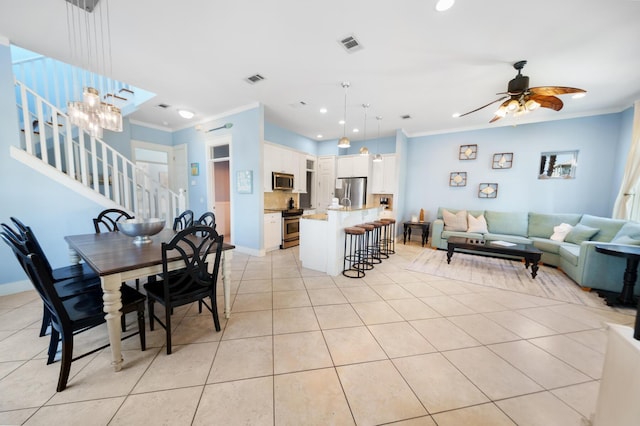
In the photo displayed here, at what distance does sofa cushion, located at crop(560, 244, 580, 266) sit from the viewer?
3.38 metres

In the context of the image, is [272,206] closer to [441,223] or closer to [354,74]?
[354,74]

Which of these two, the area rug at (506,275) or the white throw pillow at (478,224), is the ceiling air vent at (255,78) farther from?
the white throw pillow at (478,224)

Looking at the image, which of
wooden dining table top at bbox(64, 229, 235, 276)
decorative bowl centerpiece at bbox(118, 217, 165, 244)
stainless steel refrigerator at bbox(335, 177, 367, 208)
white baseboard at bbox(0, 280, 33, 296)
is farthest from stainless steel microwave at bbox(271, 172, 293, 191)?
white baseboard at bbox(0, 280, 33, 296)

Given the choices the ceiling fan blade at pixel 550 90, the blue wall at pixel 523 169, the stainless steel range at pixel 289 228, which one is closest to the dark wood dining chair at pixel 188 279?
the stainless steel range at pixel 289 228

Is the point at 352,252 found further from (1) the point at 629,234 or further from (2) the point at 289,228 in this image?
(1) the point at 629,234

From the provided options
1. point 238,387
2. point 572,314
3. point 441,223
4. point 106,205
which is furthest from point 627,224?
point 106,205

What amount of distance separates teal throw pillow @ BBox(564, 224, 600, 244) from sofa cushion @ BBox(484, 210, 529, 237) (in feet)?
2.33

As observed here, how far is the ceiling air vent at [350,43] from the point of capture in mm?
2381

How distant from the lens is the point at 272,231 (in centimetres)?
488

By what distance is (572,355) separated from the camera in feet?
6.17

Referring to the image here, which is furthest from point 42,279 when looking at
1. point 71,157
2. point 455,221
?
point 455,221

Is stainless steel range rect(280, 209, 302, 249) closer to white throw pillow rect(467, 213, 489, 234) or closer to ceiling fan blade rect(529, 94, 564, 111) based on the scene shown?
white throw pillow rect(467, 213, 489, 234)

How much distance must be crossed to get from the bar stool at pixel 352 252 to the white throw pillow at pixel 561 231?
3.78m

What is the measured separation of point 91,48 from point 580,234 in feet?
26.3
